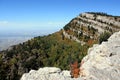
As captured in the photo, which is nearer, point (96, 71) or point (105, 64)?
point (96, 71)

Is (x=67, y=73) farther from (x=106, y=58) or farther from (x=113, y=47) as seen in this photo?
(x=113, y=47)

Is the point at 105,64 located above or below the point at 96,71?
above

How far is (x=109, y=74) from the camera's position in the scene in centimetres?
4975

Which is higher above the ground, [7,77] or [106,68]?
[106,68]

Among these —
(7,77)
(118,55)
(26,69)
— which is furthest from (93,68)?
(26,69)

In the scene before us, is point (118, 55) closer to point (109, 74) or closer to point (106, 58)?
point (106, 58)

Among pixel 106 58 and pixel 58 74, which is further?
pixel 106 58

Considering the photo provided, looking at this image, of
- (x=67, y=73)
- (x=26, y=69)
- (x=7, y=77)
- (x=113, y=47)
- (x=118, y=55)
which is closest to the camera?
(x=67, y=73)

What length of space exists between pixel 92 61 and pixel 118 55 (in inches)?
210

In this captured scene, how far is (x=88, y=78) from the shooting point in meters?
48.3

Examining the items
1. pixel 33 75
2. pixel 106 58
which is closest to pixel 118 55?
pixel 106 58

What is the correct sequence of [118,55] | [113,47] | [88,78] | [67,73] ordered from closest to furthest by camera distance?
1. [88,78]
2. [67,73]
3. [118,55]
4. [113,47]

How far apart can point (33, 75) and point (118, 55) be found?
18387 millimetres

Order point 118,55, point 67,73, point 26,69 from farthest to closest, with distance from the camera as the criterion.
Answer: point 26,69
point 118,55
point 67,73
